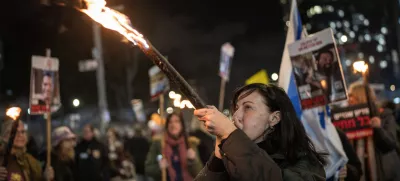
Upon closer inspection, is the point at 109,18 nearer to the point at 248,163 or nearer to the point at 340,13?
the point at 248,163

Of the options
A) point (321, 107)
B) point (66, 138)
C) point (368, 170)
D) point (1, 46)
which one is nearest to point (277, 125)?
point (321, 107)

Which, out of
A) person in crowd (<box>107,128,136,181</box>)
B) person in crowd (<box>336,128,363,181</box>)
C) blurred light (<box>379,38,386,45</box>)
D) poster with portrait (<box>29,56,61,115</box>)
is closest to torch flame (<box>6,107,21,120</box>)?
poster with portrait (<box>29,56,61,115</box>)

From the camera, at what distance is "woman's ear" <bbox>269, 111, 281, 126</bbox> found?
2.74m

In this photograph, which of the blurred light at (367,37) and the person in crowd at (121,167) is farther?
the blurred light at (367,37)

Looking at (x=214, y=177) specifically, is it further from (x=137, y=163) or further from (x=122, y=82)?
(x=122, y=82)

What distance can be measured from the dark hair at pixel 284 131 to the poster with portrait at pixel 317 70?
3.85 metres

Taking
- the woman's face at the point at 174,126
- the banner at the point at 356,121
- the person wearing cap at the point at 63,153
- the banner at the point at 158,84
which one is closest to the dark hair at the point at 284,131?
the banner at the point at 356,121

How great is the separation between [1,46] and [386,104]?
27202 millimetres

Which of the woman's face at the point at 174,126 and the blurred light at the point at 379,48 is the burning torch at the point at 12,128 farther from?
the blurred light at the point at 379,48

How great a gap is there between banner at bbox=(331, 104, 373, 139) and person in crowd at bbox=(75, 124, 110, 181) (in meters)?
5.82

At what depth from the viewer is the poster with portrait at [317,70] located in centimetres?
653

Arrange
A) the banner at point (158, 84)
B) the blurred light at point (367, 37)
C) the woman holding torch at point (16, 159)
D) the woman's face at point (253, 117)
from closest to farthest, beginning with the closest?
the woman's face at point (253, 117)
the woman holding torch at point (16, 159)
the banner at point (158, 84)
the blurred light at point (367, 37)

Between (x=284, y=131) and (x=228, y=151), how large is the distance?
0.53 meters

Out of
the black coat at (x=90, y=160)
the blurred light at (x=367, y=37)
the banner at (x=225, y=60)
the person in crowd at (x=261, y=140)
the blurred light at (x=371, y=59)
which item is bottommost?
the person in crowd at (x=261, y=140)
